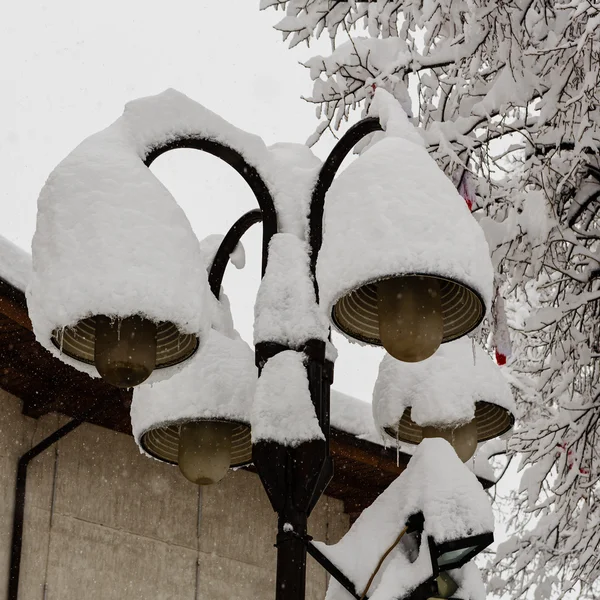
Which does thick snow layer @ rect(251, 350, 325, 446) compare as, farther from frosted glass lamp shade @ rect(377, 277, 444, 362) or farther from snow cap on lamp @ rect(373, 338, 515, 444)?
snow cap on lamp @ rect(373, 338, 515, 444)

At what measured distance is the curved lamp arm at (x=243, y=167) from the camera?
2.74 metres

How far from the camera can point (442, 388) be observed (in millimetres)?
3150

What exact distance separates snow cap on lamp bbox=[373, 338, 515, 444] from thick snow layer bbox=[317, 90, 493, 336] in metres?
0.69

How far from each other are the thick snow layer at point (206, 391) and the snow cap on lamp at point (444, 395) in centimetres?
49

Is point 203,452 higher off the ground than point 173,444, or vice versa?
point 173,444

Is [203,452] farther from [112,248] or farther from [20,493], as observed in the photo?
[20,493]

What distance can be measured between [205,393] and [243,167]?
26.0 inches

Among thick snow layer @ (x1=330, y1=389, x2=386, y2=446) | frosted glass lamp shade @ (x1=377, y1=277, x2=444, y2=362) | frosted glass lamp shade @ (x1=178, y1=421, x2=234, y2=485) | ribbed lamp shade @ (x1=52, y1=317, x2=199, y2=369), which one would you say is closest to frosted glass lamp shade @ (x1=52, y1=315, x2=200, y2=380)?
ribbed lamp shade @ (x1=52, y1=317, x2=199, y2=369)

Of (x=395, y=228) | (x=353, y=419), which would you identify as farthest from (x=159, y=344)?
(x=353, y=419)

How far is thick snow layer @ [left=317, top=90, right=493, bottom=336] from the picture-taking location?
2.34m

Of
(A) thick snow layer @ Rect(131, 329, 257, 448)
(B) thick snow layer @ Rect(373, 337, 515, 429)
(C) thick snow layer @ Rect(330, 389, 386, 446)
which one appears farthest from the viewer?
(C) thick snow layer @ Rect(330, 389, 386, 446)

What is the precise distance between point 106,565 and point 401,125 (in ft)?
15.1

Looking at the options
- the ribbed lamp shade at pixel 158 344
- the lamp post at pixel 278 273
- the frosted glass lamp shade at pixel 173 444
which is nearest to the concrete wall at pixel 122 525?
the frosted glass lamp shade at pixel 173 444

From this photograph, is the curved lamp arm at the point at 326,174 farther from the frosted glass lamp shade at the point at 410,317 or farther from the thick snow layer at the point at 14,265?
the thick snow layer at the point at 14,265
